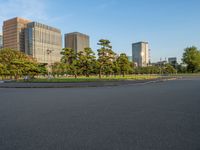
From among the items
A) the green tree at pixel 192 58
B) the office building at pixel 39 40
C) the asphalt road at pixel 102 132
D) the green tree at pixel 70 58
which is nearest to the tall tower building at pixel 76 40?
the office building at pixel 39 40

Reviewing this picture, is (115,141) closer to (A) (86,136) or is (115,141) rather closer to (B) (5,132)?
(A) (86,136)

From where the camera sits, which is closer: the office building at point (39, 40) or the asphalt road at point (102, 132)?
the asphalt road at point (102, 132)

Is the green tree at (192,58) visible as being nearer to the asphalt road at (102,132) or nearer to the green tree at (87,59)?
the green tree at (87,59)

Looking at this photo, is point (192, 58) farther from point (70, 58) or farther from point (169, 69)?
point (70, 58)

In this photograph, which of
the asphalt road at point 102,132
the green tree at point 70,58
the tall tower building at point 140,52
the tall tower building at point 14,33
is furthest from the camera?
the tall tower building at point 140,52

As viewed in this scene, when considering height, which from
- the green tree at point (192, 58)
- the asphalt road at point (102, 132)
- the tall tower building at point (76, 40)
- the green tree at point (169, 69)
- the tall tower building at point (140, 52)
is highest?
the tall tower building at point (76, 40)

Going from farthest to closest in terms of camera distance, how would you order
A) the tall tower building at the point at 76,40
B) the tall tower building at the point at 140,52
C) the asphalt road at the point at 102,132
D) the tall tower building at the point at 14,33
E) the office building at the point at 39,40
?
the tall tower building at the point at 140,52 → the tall tower building at the point at 76,40 → the tall tower building at the point at 14,33 → the office building at the point at 39,40 → the asphalt road at the point at 102,132

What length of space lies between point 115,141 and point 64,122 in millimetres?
1914

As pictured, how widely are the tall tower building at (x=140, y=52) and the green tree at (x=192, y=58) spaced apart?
32.3 m

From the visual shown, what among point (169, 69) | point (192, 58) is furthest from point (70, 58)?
point (169, 69)

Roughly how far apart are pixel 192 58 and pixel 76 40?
66.2 meters

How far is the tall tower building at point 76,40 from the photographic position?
10775cm

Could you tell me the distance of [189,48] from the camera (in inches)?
2913

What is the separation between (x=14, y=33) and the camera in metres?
100
